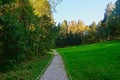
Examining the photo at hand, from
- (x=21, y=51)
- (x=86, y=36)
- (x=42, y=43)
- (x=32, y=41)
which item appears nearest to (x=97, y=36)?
(x=86, y=36)

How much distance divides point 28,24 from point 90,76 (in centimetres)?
1414

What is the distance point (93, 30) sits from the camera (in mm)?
116938

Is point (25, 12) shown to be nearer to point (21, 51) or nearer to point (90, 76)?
point (21, 51)

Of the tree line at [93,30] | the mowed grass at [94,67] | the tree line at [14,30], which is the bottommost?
the mowed grass at [94,67]

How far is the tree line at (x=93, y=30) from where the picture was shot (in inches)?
3588

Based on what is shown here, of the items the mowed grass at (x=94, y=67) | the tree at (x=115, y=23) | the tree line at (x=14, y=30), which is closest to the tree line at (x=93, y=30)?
the tree at (x=115, y=23)

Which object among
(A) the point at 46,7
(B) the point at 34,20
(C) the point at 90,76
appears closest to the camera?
(C) the point at 90,76

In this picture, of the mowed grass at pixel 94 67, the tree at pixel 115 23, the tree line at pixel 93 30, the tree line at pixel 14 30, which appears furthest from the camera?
the tree line at pixel 93 30

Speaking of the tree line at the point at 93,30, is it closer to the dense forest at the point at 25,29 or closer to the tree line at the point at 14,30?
A: the dense forest at the point at 25,29

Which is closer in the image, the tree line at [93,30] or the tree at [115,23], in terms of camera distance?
the tree at [115,23]

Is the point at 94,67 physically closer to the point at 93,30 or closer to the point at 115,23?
the point at 115,23

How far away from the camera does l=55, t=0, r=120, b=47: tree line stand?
91.1 metres

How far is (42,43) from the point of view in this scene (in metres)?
43.0

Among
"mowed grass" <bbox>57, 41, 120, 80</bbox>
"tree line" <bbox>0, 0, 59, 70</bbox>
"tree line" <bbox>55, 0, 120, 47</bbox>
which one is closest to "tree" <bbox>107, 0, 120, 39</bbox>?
"tree line" <bbox>55, 0, 120, 47</bbox>
